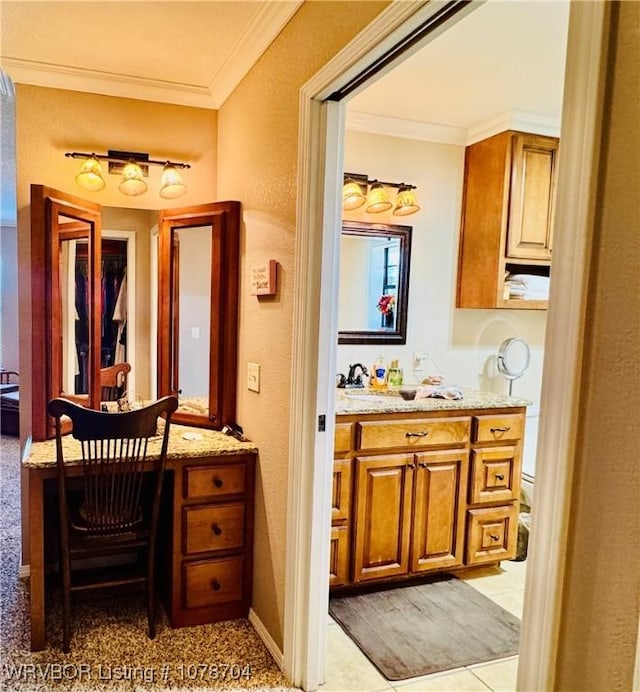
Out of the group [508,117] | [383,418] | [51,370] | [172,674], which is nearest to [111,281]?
[51,370]

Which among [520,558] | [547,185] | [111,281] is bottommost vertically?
[520,558]

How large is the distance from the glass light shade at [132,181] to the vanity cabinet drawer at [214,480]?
1.43 meters

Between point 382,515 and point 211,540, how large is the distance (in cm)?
83

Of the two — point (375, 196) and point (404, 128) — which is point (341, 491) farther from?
point (404, 128)

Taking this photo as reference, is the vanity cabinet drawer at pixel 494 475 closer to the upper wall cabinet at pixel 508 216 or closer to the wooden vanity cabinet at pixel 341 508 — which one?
the wooden vanity cabinet at pixel 341 508

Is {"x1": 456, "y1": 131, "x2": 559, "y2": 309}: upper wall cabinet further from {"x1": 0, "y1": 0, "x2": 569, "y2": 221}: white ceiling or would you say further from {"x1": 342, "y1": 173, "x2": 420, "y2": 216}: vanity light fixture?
{"x1": 342, "y1": 173, "x2": 420, "y2": 216}: vanity light fixture

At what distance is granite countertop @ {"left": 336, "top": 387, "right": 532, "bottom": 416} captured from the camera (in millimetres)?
2689

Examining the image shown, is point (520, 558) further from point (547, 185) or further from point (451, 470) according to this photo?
point (547, 185)

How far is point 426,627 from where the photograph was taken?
2.50 metres

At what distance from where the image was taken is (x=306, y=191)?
6.40 feet

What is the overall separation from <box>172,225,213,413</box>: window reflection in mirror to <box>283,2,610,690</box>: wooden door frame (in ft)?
2.85

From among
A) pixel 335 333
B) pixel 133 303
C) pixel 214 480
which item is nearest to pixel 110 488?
pixel 214 480

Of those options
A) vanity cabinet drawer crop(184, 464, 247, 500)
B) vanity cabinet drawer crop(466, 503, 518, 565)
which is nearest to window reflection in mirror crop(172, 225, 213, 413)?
vanity cabinet drawer crop(184, 464, 247, 500)

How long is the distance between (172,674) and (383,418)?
1.37 metres
